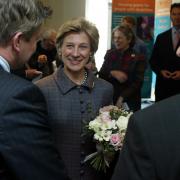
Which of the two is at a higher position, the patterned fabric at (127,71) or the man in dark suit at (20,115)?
the man in dark suit at (20,115)

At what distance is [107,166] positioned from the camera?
2.46 meters

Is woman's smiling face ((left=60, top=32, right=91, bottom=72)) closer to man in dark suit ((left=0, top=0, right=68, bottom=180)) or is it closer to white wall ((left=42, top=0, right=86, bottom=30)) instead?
man in dark suit ((left=0, top=0, right=68, bottom=180))

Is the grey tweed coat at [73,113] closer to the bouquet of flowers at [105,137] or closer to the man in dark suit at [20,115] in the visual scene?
the bouquet of flowers at [105,137]

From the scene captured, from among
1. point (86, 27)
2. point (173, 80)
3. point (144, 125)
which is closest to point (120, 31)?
point (173, 80)

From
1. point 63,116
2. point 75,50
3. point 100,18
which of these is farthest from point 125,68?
point 100,18

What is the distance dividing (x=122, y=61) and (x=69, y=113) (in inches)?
97.3

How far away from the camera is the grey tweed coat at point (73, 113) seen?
251cm

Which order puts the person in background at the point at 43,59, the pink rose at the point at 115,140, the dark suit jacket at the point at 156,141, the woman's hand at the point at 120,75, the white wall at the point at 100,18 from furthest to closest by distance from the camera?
the white wall at the point at 100,18 < the person in background at the point at 43,59 < the woman's hand at the point at 120,75 < the pink rose at the point at 115,140 < the dark suit jacket at the point at 156,141

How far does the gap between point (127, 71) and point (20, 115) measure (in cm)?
351

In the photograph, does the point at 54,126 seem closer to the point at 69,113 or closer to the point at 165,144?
the point at 69,113

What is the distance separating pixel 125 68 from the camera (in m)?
4.84

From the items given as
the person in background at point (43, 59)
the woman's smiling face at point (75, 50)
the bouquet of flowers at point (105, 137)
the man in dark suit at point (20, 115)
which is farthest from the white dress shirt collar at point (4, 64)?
the person in background at point (43, 59)

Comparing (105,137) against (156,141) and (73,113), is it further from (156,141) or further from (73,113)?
(156,141)

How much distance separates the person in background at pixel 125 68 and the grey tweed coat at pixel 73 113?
212 cm
